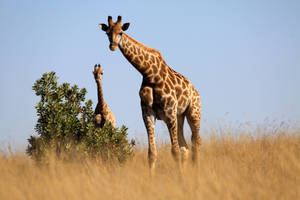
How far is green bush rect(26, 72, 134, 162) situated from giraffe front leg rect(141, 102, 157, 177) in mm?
1674

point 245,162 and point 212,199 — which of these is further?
point 245,162

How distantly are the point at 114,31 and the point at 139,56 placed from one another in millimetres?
922

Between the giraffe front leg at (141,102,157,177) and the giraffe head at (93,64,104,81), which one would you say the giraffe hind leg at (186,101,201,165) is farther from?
the giraffe head at (93,64,104,81)

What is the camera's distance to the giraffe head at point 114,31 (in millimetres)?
7983

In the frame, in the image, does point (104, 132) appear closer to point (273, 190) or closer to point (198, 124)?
point (198, 124)

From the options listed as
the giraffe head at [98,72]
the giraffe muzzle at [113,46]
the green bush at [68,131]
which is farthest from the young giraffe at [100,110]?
the giraffe muzzle at [113,46]

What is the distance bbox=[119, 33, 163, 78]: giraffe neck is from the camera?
8.38 metres

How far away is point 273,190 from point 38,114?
245 inches

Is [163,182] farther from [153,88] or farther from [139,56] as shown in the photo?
[139,56]

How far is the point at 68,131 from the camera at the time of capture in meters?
9.63

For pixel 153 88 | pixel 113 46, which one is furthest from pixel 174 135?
pixel 113 46

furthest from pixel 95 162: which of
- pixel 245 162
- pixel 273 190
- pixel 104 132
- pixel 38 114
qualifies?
pixel 273 190

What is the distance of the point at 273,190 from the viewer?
6.76 m

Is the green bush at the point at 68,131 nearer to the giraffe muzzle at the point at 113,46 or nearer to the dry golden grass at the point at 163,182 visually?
the dry golden grass at the point at 163,182
